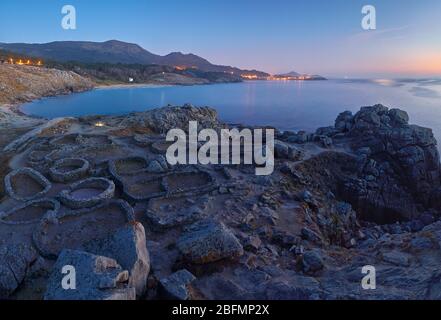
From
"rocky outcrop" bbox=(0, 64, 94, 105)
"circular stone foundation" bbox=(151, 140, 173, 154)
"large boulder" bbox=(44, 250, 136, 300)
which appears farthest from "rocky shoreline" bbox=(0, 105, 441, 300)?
"rocky outcrop" bbox=(0, 64, 94, 105)

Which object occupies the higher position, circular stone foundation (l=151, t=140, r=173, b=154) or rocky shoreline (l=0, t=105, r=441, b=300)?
circular stone foundation (l=151, t=140, r=173, b=154)

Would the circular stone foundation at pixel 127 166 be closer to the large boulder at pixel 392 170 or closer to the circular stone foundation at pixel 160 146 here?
the circular stone foundation at pixel 160 146

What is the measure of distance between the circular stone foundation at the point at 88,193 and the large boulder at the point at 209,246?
24.5ft

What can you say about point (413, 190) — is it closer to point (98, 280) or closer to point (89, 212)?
point (89, 212)

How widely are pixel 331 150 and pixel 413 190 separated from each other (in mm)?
7592

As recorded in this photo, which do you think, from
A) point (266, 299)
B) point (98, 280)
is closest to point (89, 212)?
point (98, 280)

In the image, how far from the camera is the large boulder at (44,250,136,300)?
8070mm

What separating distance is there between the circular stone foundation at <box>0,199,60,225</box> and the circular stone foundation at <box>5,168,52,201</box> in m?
0.74

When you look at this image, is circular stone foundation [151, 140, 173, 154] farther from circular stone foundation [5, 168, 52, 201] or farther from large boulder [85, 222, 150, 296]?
large boulder [85, 222, 150, 296]

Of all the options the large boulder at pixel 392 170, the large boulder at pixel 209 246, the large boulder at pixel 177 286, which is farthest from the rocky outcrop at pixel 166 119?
the large boulder at pixel 177 286

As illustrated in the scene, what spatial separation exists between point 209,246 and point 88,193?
406 inches

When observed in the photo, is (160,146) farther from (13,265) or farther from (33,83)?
(33,83)

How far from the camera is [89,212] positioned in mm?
16859

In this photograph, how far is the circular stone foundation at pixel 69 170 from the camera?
2065 cm
